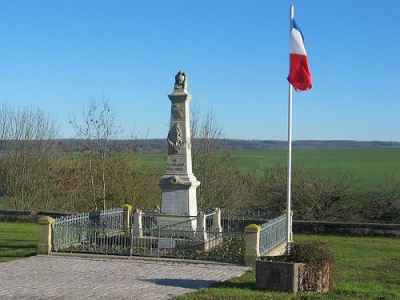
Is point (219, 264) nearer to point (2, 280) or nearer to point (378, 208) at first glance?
point (2, 280)

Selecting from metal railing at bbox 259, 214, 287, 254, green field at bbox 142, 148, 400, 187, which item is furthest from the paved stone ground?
green field at bbox 142, 148, 400, 187

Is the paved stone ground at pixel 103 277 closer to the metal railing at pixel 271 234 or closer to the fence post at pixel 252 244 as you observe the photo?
the fence post at pixel 252 244

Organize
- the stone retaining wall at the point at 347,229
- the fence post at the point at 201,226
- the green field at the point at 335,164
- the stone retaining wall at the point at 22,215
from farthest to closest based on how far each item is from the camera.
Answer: the green field at the point at 335,164 < the stone retaining wall at the point at 22,215 < the stone retaining wall at the point at 347,229 < the fence post at the point at 201,226

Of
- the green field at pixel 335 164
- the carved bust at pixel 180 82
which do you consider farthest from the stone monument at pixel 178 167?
the green field at pixel 335 164

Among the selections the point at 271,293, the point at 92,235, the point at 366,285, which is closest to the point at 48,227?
the point at 92,235

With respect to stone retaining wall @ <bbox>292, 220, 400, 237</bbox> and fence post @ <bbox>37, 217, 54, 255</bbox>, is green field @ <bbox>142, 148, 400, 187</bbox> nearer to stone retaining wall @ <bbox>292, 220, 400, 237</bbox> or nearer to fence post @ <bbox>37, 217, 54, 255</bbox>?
stone retaining wall @ <bbox>292, 220, 400, 237</bbox>

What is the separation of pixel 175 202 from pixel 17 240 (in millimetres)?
6288

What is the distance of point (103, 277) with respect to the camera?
511 inches

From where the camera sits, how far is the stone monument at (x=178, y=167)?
1767 cm

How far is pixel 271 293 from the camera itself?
10898 millimetres

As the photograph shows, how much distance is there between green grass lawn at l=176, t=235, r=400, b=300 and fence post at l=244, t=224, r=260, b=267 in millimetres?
921

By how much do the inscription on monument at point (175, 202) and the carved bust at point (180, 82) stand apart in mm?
3190

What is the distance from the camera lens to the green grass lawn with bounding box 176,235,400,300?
35.3ft

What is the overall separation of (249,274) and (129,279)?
2.74m
